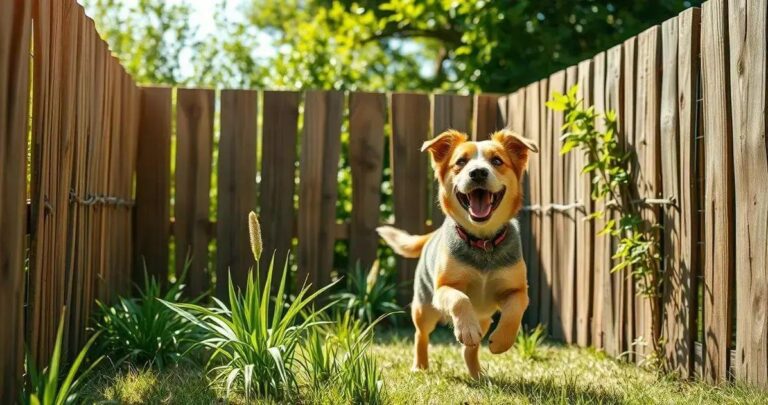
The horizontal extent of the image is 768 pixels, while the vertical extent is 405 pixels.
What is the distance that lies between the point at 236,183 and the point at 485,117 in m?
2.39

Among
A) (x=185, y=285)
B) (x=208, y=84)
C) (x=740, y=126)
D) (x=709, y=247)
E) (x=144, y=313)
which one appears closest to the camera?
(x=740, y=126)

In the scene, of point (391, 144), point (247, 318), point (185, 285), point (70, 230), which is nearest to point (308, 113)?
point (391, 144)

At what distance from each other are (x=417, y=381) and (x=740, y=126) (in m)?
2.16

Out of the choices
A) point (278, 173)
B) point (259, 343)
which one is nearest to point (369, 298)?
point (278, 173)

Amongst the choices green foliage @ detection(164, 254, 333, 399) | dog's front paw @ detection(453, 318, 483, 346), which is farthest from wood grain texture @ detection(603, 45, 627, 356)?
green foliage @ detection(164, 254, 333, 399)

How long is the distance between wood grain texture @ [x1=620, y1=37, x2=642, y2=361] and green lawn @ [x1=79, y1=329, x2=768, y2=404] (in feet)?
0.73

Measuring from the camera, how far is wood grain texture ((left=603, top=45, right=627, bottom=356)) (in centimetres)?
576

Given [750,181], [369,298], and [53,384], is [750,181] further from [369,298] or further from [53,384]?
[369,298]

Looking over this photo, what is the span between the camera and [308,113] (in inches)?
304

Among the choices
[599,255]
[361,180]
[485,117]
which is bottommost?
[599,255]

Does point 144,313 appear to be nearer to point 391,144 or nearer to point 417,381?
point 417,381

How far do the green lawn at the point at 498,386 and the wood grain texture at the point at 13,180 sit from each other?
47cm

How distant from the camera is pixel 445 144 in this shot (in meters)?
5.27

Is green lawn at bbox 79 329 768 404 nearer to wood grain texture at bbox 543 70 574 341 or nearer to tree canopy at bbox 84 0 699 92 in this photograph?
wood grain texture at bbox 543 70 574 341
